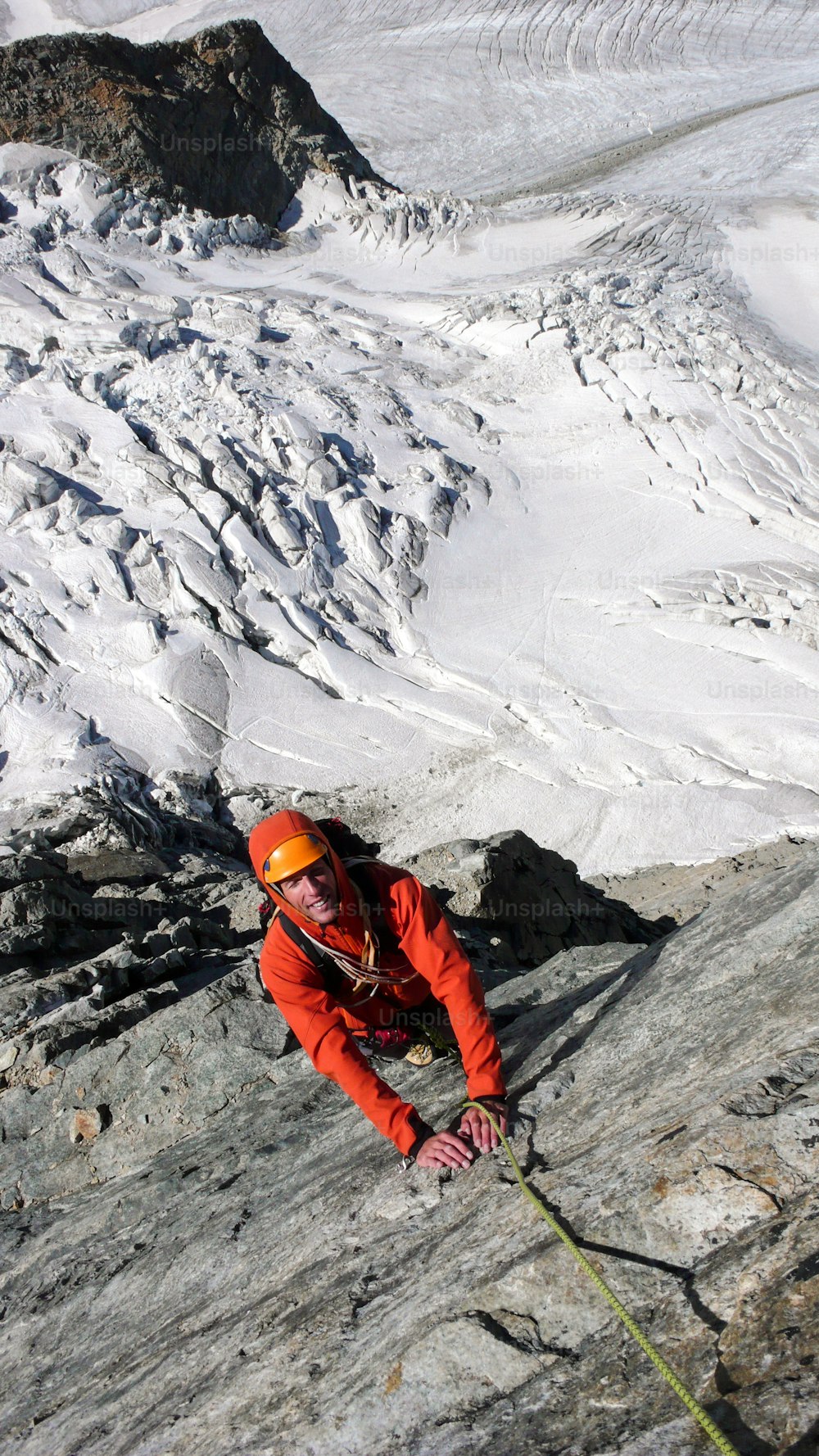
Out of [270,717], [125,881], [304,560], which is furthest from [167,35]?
[125,881]

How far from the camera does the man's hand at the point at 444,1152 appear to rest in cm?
296

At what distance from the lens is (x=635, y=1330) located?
1.94m

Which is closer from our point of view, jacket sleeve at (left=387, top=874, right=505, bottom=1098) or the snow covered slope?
jacket sleeve at (left=387, top=874, right=505, bottom=1098)

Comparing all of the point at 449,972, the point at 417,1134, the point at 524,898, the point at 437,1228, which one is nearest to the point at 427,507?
the point at 524,898

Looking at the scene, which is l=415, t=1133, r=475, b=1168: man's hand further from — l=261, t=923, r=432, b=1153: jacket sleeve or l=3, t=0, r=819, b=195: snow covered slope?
l=3, t=0, r=819, b=195: snow covered slope

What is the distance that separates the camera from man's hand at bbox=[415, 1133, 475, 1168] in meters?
2.96

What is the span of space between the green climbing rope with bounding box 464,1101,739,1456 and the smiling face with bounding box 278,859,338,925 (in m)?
0.89

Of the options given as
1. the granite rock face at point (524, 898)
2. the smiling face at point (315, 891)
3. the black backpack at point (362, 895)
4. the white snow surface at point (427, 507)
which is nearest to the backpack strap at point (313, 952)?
the black backpack at point (362, 895)

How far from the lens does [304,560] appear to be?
1479cm

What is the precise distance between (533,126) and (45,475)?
31222 mm

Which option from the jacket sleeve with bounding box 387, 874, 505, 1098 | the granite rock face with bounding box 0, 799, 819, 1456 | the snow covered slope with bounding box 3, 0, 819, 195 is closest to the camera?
the granite rock face with bounding box 0, 799, 819, 1456

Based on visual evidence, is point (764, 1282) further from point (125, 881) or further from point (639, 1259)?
point (125, 881)

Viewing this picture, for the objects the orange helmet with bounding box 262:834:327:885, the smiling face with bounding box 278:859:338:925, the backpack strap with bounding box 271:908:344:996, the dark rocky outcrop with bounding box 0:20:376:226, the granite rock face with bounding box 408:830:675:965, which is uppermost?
the dark rocky outcrop with bounding box 0:20:376:226

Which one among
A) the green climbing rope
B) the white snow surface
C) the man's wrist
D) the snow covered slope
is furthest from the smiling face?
the snow covered slope
